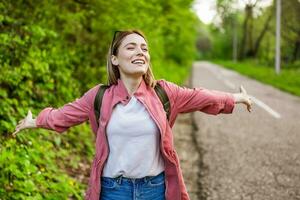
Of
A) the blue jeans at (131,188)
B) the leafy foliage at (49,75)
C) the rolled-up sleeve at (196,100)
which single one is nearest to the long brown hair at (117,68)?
the rolled-up sleeve at (196,100)

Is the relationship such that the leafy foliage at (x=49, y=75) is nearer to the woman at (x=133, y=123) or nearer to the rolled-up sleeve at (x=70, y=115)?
the rolled-up sleeve at (x=70, y=115)

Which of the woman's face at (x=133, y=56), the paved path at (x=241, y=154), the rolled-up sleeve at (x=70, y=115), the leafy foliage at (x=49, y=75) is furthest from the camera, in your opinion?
A: the paved path at (x=241, y=154)

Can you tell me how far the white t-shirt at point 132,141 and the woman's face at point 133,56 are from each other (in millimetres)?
190

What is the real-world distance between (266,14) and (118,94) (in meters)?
63.9

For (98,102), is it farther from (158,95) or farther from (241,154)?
(241,154)

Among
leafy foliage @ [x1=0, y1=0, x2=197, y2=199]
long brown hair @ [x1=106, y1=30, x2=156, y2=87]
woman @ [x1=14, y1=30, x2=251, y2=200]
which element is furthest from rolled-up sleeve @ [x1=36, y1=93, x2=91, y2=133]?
leafy foliage @ [x1=0, y1=0, x2=197, y2=199]

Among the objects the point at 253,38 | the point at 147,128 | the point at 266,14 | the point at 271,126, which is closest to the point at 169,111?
the point at 147,128

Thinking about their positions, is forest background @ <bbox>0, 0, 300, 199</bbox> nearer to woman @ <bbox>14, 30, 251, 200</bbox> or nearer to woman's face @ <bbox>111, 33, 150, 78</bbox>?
woman @ <bbox>14, 30, 251, 200</bbox>

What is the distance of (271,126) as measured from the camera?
1158cm

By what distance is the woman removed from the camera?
3205 millimetres

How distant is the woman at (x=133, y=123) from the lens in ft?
10.5

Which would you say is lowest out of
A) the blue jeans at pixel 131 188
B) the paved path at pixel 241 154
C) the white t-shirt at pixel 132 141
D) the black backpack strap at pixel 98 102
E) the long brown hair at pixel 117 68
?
the paved path at pixel 241 154

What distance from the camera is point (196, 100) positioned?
3.43m

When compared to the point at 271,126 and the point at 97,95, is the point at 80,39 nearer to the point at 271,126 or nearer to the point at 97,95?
the point at 271,126
